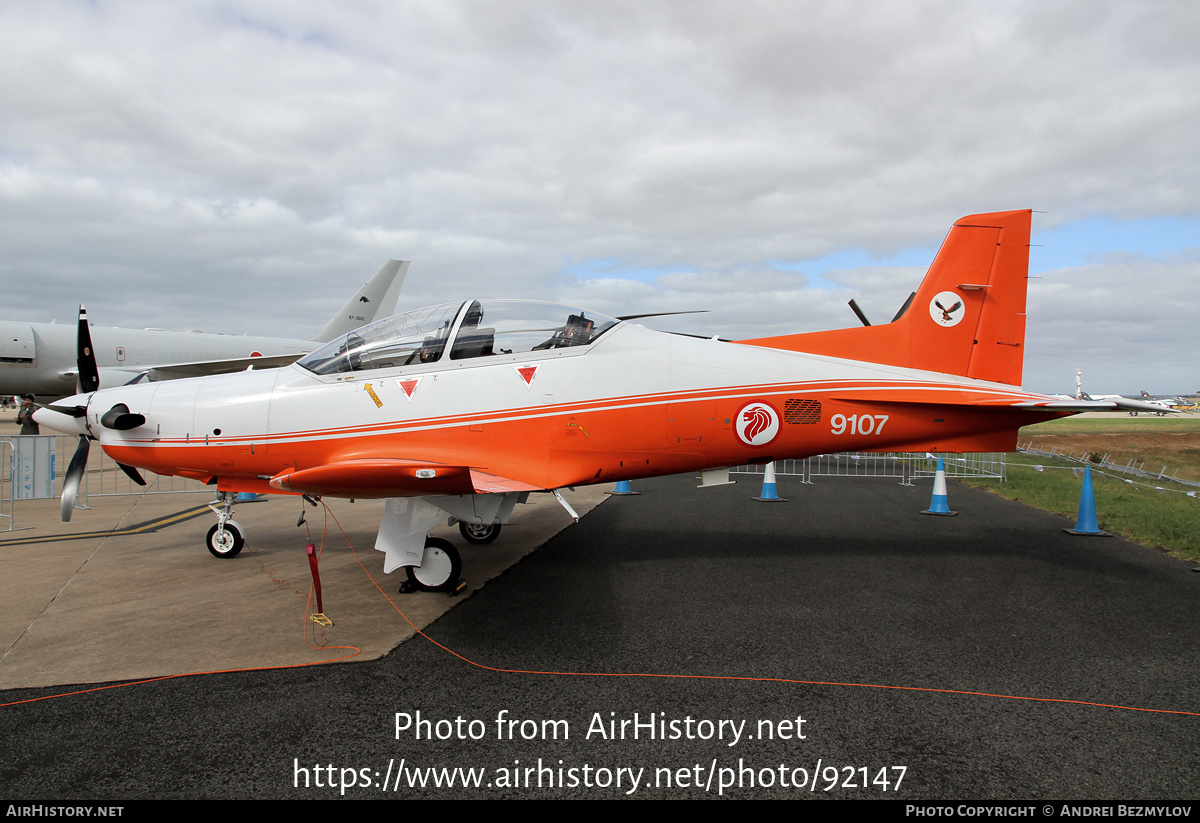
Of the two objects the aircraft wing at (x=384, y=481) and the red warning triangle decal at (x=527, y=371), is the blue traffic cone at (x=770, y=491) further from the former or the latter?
the aircraft wing at (x=384, y=481)

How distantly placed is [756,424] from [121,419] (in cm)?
595

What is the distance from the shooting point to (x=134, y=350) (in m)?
23.3

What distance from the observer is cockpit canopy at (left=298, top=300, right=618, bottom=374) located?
17.7 ft

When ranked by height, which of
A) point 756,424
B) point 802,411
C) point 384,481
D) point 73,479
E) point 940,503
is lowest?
point 940,503

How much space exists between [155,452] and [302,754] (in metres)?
4.09

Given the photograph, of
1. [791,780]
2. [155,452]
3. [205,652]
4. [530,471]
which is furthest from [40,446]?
[791,780]

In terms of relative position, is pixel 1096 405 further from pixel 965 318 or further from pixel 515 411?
pixel 515 411

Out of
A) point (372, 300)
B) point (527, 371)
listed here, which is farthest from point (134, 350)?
point (527, 371)

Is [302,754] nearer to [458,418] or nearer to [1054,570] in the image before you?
[458,418]

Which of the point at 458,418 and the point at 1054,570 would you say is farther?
the point at 1054,570

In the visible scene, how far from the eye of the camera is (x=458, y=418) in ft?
17.2

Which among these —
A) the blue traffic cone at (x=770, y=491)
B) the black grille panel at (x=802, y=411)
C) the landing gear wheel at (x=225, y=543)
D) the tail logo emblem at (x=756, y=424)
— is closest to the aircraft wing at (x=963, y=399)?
the black grille panel at (x=802, y=411)

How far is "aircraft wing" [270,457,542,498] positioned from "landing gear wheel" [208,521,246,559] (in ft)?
8.86

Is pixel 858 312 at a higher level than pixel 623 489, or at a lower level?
higher
